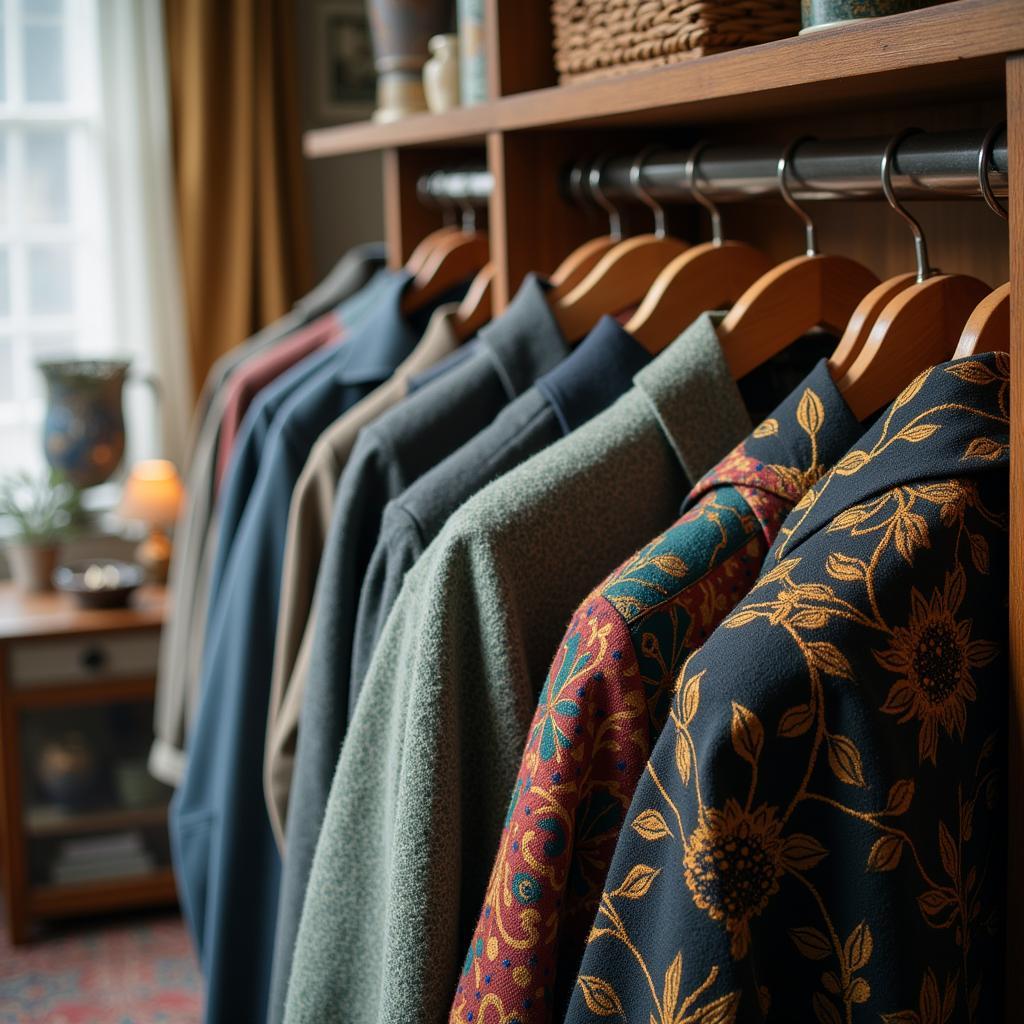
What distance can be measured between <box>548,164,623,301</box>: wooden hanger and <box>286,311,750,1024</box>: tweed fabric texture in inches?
9.9

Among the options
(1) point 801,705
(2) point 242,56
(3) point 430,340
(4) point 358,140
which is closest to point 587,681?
(1) point 801,705

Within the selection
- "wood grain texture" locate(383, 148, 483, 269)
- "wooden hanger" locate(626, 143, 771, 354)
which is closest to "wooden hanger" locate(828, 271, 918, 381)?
"wooden hanger" locate(626, 143, 771, 354)

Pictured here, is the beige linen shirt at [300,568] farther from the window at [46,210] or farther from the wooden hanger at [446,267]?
the window at [46,210]

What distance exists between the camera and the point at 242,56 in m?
3.21

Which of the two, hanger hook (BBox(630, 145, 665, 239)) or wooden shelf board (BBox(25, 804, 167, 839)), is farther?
wooden shelf board (BBox(25, 804, 167, 839))

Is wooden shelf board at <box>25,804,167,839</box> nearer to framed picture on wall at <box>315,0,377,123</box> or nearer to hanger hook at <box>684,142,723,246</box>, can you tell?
framed picture on wall at <box>315,0,377,123</box>

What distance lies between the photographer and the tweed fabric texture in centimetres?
77

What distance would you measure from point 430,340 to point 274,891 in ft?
1.82

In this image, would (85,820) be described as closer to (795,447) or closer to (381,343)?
(381,343)

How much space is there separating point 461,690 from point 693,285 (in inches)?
16.0

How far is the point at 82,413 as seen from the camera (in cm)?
289

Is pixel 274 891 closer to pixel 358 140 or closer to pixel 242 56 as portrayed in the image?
pixel 358 140

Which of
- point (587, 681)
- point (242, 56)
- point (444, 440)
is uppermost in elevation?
point (242, 56)

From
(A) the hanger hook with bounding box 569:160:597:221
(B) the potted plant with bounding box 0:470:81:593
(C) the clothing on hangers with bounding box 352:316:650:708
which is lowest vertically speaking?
(B) the potted plant with bounding box 0:470:81:593
